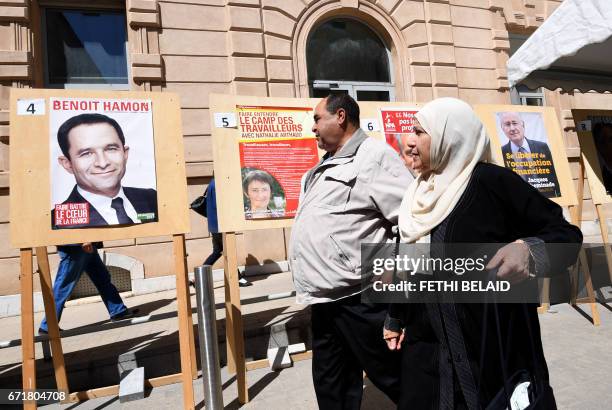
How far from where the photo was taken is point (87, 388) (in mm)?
3111

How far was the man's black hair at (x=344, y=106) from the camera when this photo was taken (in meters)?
2.07

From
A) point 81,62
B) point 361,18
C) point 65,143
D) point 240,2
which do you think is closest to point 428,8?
point 361,18

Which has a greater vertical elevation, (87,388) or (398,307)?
(398,307)

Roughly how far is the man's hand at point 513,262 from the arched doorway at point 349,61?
286 inches

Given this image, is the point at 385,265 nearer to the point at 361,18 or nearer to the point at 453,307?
the point at 453,307

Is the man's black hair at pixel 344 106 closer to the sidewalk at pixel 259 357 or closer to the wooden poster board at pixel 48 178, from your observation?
the wooden poster board at pixel 48 178

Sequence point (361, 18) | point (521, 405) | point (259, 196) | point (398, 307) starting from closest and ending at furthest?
point (521, 405) < point (398, 307) < point (259, 196) < point (361, 18)

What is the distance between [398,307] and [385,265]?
0.18 m

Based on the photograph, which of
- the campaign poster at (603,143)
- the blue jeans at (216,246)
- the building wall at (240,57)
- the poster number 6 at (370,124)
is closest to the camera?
the poster number 6 at (370,124)

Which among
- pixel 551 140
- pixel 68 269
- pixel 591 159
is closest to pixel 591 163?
pixel 591 159

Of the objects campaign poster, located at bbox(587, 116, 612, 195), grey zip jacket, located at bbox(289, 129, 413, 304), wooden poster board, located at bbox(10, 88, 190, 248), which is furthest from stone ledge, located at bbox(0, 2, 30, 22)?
campaign poster, located at bbox(587, 116, 612, 195)

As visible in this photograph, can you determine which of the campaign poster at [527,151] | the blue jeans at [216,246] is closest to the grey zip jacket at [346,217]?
the campaign poster at [527,151]

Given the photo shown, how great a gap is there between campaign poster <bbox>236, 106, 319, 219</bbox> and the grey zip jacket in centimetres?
111

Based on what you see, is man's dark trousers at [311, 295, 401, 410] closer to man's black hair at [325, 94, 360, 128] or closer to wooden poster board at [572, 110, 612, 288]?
man's black hair at [325, 94, 360, 128]
